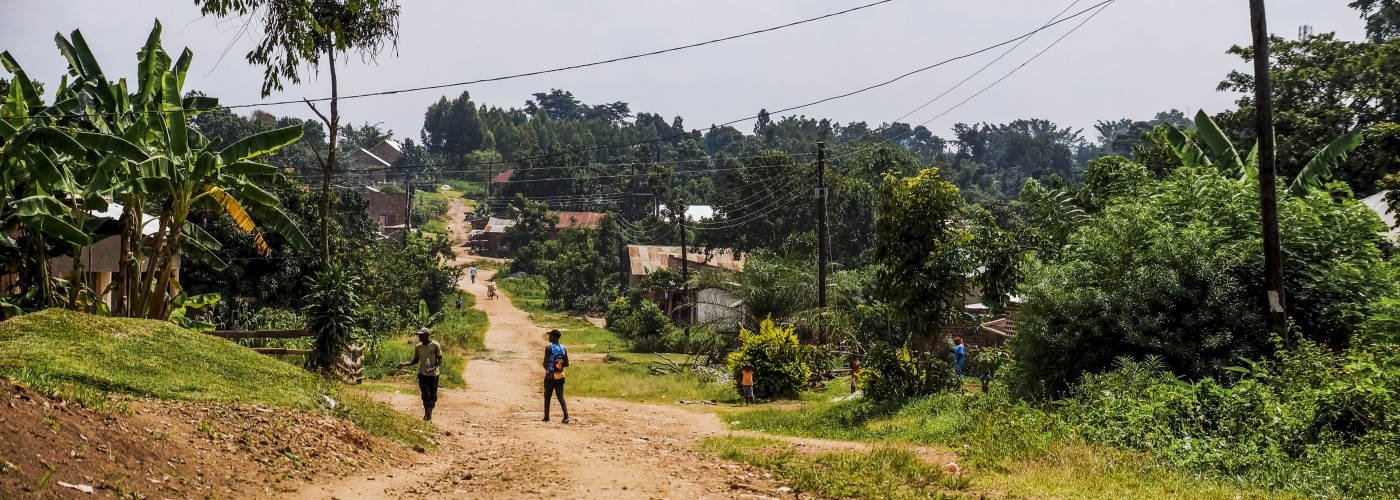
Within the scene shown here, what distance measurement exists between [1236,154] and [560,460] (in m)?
15.0

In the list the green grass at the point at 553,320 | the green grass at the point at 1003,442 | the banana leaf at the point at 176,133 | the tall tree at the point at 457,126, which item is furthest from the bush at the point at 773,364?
the tall tree at the point at 457,126

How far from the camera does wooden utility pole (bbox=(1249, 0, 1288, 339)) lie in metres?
13.9

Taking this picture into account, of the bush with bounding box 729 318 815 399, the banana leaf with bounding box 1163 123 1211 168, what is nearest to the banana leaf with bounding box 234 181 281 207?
the bush with bounding box 729 318 815 399

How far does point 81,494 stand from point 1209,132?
19.1m

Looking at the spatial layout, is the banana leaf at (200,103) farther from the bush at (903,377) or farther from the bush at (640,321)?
the bush at (640,321)

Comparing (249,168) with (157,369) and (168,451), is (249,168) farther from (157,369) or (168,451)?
(168,451)

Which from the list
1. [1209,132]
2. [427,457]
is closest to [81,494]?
[427,457]

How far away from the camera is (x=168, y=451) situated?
30.2 feet

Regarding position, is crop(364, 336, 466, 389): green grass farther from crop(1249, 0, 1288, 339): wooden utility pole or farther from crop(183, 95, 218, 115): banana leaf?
crop(1249, 0, 1288, 339): wooden utility pole

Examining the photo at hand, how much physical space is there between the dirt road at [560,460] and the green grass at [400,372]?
228cm

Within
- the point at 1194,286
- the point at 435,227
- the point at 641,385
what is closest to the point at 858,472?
the point at 1194,286

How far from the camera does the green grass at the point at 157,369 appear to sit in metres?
10.7

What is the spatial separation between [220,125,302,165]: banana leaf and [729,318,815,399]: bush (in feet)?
35.1

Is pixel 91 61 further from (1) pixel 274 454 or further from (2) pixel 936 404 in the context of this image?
(2) pixel 936 404
